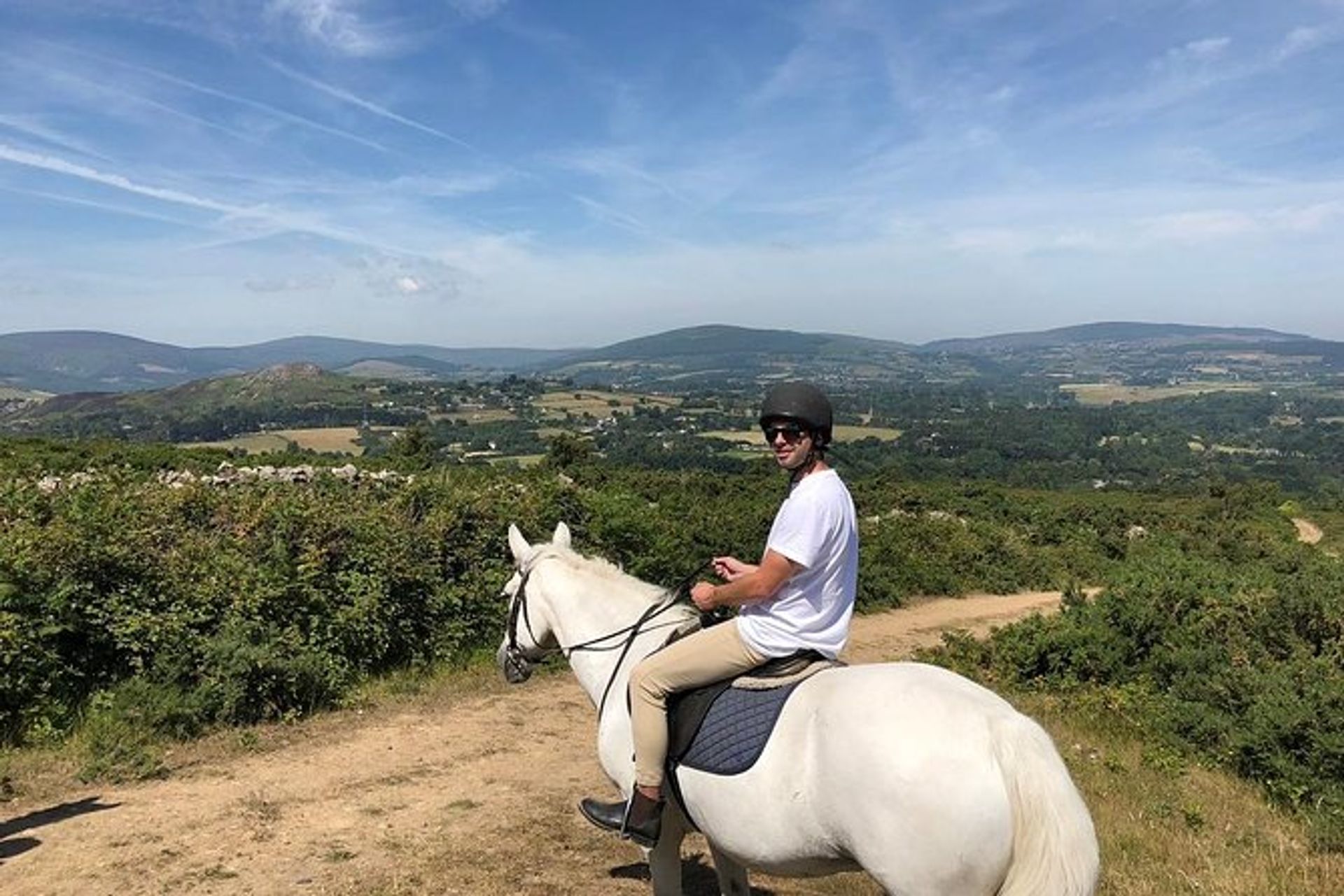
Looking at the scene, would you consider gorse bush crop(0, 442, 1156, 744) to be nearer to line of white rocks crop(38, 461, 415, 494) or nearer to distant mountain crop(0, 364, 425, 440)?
line of white rocks crop(38, 461, 415, 494)

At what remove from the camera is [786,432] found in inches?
156

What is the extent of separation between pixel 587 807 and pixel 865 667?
2027 millimetres

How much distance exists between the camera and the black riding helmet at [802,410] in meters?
3.91

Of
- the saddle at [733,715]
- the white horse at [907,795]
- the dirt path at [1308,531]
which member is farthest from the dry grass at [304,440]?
the white horse at [907,795]

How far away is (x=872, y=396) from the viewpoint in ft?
497

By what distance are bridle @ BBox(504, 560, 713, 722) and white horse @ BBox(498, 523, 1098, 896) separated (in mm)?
907

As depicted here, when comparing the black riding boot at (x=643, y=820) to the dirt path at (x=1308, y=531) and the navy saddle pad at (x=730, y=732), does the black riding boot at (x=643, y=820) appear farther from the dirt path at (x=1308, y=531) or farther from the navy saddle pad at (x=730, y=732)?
the dirt path at (x=1308, y=531)

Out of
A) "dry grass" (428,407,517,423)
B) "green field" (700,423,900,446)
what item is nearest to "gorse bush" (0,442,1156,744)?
"green field" (700,423,900,446)

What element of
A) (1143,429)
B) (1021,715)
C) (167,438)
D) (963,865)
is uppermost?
(1021,715)

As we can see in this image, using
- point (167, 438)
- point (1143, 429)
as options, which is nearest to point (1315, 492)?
point (1143, 429)

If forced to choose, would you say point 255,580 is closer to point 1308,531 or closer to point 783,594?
point 783,594

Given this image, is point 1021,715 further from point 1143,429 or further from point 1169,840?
point 1143,429

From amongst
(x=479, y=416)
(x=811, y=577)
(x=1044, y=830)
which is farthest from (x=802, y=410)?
(x=479, y=416)

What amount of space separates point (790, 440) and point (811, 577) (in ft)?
2.06
